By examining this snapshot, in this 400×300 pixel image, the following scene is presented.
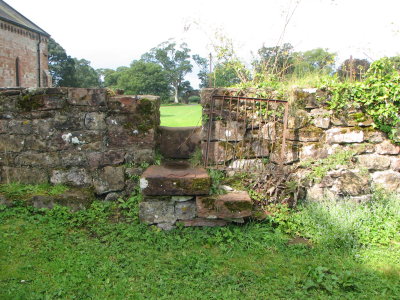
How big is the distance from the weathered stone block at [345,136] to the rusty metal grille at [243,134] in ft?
2.35

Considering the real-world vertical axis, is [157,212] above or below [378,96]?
below

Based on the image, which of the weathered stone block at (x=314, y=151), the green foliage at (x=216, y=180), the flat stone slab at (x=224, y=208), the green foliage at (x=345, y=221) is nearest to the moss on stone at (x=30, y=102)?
the green foliage at (x=216, y=180)

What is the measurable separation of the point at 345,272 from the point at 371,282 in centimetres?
22

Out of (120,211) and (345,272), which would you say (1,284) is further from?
(345,272)

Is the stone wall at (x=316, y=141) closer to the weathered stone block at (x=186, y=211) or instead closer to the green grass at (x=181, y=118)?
the green grass at (x=181, y=118)

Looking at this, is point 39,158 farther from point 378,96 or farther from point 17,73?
point 17,73

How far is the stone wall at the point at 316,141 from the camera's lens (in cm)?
457

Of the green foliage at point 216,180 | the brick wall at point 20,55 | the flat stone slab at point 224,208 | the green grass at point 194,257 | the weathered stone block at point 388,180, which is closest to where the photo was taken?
the green grass at point 194,257

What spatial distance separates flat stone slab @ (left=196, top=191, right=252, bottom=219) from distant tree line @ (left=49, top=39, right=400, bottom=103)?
2.02m

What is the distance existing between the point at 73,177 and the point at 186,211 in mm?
1871

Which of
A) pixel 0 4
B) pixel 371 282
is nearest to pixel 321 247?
pixel 371 282

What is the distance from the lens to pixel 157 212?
392cm

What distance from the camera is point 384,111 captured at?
4.43m

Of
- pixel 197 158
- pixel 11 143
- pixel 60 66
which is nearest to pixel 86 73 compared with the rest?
pixel 60 66
